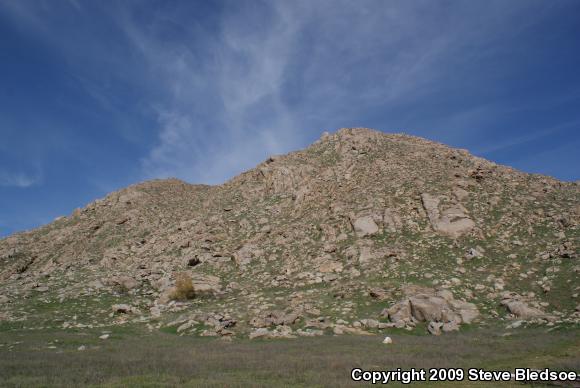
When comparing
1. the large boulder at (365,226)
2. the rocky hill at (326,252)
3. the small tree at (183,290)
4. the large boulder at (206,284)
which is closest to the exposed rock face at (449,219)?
the rocky hill at (326,252)

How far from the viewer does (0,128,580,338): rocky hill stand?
30.2 metres

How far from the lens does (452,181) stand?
46.4 meters

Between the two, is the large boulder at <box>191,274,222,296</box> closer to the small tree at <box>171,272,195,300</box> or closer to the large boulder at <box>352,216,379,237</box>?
the small tree at <box>171,272,195,300</box>

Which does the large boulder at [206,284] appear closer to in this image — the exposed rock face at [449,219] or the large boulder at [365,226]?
the large boulder at [365,226]

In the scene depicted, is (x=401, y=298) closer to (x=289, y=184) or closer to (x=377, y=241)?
(x=377, y=241)

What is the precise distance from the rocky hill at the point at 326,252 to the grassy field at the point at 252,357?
3.21 m

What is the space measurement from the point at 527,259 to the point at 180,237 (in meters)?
37.1

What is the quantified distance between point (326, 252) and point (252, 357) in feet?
72.0

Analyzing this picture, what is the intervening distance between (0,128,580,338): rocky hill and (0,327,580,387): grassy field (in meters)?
3.21

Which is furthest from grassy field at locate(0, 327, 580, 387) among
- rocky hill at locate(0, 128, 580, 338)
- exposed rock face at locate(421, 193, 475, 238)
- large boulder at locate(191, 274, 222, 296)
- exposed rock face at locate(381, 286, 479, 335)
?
exposed rock face at locate(421, 193, 475, 238)

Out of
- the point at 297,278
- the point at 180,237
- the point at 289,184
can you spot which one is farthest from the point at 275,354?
the point at 289,184

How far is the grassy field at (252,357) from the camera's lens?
15.1 metres

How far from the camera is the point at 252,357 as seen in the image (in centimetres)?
1977

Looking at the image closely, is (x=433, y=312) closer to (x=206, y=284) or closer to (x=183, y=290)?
(x=206, y=284)
